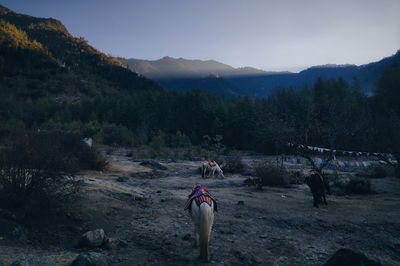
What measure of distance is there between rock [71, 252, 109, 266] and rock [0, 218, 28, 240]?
5.18ft

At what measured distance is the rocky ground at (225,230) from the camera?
4.81 m

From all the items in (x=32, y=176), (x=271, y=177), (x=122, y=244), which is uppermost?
(x=32, y=176)

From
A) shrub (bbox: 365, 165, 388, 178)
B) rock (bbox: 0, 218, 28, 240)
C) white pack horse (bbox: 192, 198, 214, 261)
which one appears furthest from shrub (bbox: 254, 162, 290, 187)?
rock (bbox: 0, 218, 28, 240)

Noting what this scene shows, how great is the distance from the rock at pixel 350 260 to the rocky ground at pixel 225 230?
0.59 metres

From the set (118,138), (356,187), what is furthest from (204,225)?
(118,138)

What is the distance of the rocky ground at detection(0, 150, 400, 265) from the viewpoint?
4812 millimetres

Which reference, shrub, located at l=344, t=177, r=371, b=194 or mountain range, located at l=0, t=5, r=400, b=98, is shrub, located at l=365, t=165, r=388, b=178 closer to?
shrub, located at l=344, t=177, r=371, b=194

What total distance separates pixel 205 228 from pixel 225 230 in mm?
2125

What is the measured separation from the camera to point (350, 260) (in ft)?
13.6

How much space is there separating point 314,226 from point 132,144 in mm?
28622

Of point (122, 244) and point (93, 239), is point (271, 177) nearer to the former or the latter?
point (122, 244)

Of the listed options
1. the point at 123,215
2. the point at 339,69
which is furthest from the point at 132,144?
the point at 339,69

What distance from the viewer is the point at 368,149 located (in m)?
24.3

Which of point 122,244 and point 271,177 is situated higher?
point 122,244
